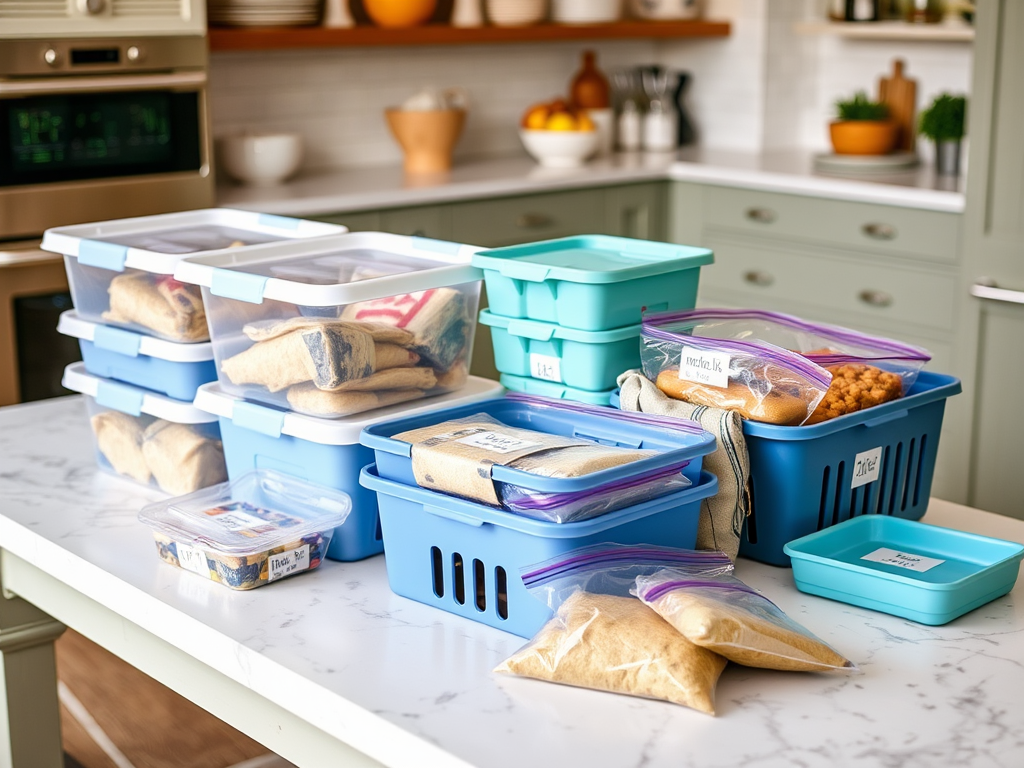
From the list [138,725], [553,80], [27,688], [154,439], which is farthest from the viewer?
[553,80]

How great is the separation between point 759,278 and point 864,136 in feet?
1.97

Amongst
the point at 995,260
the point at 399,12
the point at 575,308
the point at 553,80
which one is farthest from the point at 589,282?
the point at 553,80

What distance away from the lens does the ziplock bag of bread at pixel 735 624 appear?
3.50 feet

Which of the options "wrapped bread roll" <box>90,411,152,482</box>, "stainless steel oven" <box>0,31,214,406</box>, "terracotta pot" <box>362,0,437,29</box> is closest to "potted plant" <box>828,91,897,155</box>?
"terracotta pot" <box>362,0,437,29</box>

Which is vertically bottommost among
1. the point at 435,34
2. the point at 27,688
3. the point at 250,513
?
the point at 27,688

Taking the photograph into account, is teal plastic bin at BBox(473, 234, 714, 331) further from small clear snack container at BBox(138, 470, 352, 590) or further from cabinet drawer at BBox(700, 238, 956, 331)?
cabinet drawer at BBox(700, 238, 956, 331)

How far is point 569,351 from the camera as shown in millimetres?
1555

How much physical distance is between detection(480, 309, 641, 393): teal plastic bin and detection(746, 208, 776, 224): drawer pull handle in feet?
8.74

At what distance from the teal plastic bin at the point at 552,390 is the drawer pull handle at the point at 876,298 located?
8.08 ft

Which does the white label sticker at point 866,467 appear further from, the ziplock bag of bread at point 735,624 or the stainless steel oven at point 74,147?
the stainless steel oven at point 74,147

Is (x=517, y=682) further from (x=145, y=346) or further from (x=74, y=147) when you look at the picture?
(x=74, y=147)

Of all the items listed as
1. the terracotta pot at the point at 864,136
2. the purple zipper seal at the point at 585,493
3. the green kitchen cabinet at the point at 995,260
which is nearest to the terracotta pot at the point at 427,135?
the terracotta pot at the point at 864,136

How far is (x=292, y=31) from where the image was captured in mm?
3676

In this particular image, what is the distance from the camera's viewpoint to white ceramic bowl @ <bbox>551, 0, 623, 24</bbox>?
4.47m
